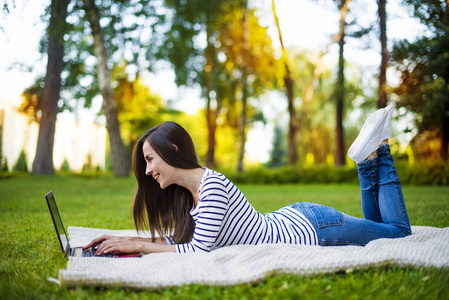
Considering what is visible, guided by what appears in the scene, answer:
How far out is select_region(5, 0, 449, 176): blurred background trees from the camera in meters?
11.8

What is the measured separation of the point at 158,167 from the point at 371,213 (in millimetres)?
1768

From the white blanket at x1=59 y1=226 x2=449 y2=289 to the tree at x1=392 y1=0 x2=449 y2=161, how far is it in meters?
7.81

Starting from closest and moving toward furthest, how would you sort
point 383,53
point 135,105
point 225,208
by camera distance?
1. point 225,208
2. point 383,53
3. point 135,105

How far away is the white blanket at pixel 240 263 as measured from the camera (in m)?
2.04

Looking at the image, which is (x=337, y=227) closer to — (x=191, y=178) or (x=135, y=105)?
(x=191, y=178)

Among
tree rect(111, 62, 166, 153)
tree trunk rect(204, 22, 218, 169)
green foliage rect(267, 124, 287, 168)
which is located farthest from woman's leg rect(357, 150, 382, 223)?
green foliage rect(267, 124, 287, 168)

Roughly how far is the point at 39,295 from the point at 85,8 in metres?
12.1

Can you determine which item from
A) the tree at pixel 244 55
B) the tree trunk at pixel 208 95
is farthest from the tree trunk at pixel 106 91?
the tree at pixel 244 55

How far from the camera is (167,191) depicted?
10.3 feet

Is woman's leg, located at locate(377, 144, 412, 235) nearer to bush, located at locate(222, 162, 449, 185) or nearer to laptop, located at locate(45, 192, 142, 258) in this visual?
laptop, located at locate(45, 192, 142, 258)

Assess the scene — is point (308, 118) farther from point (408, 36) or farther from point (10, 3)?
point (10, 3)

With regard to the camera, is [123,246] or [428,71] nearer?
[123,246]

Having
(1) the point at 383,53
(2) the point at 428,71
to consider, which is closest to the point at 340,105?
(1) the point at 383,53

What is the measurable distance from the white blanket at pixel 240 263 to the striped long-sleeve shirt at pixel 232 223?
5.9 inches
